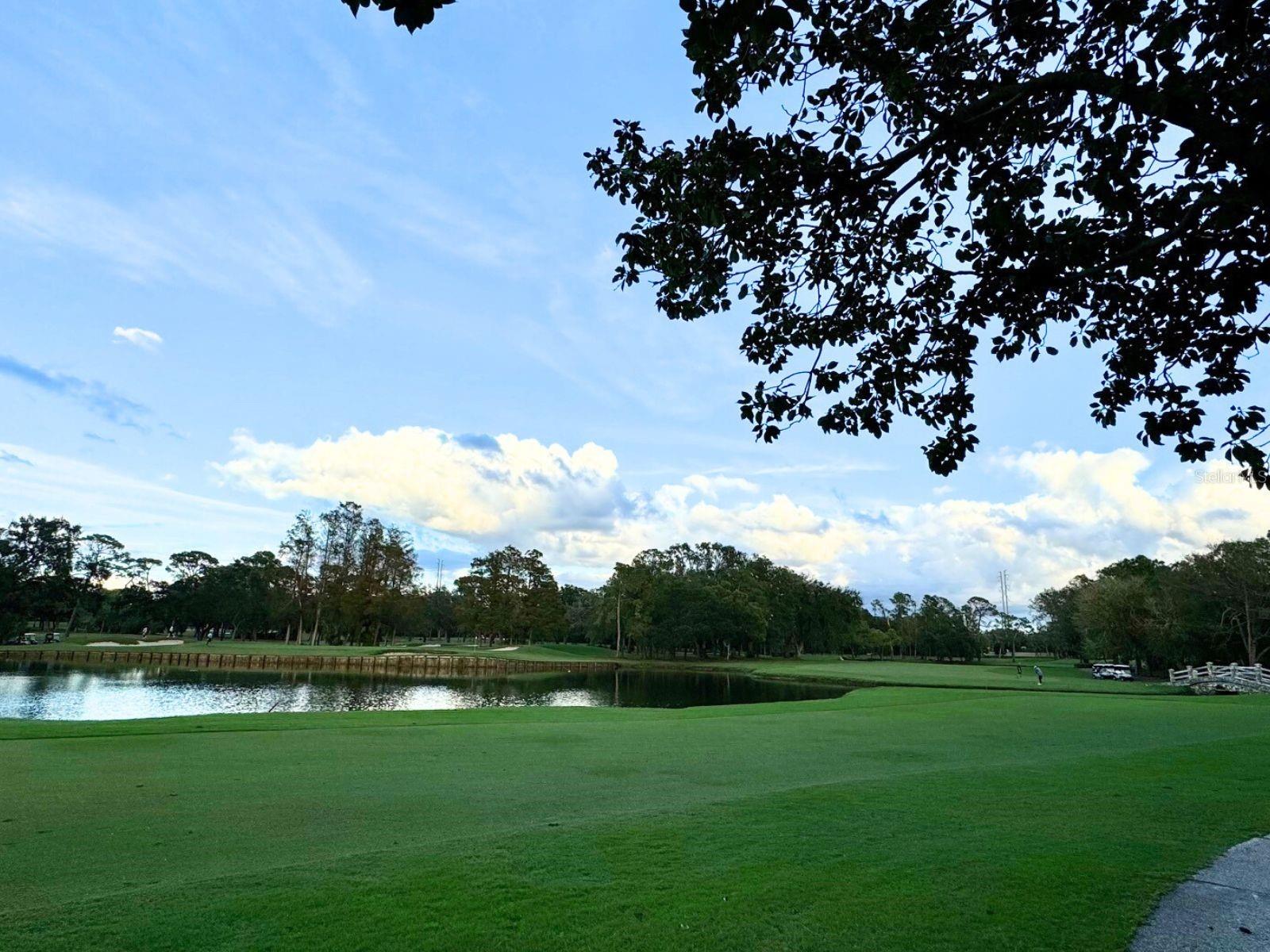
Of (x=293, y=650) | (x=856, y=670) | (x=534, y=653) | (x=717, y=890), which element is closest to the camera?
(x=717, y=890)

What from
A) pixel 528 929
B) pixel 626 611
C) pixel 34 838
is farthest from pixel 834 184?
pixel 626 611

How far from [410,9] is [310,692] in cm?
4158

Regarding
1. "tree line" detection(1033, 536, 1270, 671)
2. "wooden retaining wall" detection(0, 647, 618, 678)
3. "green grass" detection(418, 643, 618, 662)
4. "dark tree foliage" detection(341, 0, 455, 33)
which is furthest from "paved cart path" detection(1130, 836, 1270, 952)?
"green grass" detection(418, 643, 618, 662)

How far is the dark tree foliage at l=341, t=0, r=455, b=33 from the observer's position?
3.24 meters

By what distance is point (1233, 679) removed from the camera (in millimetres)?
35812

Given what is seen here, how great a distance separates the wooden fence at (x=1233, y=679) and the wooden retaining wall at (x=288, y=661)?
47302 mm

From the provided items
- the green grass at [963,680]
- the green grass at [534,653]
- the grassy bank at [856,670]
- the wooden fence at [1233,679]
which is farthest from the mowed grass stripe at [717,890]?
the green grass at [534,653]

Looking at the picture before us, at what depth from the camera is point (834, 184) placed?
6652mm

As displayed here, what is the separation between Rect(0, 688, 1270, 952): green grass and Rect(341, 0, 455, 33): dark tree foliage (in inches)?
183

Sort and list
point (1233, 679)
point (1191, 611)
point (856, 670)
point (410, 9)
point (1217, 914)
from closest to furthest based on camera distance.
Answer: point (410, 9) → point (1217, 914) → point (1233, 679) → point (1191, 611) → point (856, 670)

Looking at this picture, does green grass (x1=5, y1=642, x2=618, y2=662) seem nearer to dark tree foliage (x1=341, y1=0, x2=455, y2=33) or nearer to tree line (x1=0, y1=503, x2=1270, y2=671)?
tree line (x1=0, y1=503, x2=1270, y2=671)

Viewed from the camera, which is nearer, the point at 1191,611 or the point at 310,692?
the point at 310,692

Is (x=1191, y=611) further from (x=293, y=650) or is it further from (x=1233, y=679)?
(x=293, y=650)

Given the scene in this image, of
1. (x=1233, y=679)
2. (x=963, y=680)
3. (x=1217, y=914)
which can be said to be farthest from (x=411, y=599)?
(x=1217, y=914)
